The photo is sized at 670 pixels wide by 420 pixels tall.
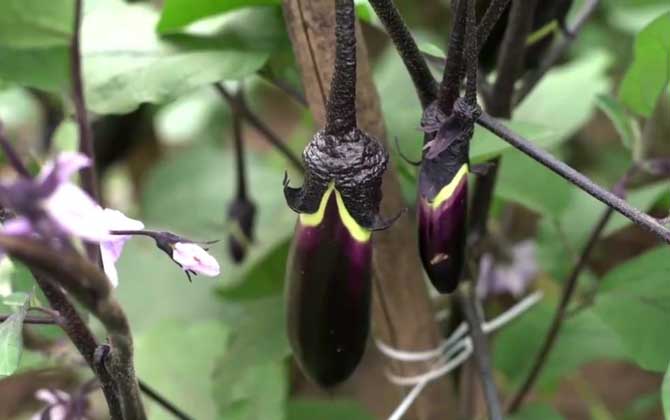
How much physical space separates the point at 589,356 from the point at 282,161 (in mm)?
597

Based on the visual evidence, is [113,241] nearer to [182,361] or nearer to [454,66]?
[454,66]

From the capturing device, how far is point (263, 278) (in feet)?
2.23

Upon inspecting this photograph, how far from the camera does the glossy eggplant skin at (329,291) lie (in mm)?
378

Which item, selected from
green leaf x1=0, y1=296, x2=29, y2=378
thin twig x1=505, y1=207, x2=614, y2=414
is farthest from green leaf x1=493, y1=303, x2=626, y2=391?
green leaf x1=0, y1=296, x2=29, y2=378

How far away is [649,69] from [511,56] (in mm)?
75

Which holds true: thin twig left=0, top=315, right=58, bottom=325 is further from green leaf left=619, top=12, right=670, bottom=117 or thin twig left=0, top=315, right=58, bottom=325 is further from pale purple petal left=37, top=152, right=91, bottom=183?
green leaf left=619, top=12, right=670, bottom=117

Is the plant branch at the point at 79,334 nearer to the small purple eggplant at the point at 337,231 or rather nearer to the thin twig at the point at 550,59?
the small purple eggplant at the point at 337,231

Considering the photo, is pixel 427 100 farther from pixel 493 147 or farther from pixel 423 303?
pixel 423 303

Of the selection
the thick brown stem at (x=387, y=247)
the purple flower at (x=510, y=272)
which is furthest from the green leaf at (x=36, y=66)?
the purple flower at (x=510, y=272)

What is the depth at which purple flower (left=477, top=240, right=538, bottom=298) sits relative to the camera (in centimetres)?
85

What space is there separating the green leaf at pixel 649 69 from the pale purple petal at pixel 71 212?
31cm

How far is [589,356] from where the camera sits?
70 cm

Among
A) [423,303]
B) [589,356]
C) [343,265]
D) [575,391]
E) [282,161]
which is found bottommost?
[575,391]

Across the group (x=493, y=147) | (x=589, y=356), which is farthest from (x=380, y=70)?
(x=493, y=147)
